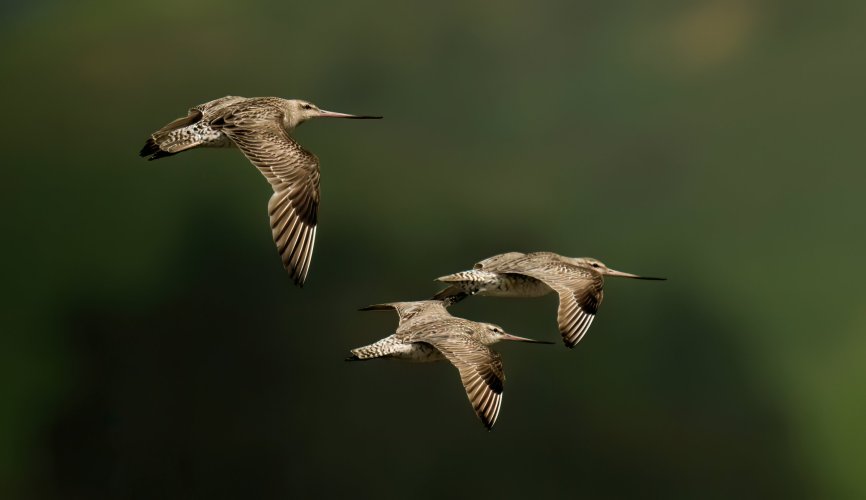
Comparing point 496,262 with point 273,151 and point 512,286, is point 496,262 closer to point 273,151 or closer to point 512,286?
point 512,286

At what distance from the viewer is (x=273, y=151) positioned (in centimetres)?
666

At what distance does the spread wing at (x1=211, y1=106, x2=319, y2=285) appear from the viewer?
247 inches

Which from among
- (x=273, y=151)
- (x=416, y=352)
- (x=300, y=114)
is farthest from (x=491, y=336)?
(x=273, y=151)

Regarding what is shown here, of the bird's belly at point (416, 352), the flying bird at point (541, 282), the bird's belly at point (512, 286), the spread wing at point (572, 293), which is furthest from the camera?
the bird's belly at point (512, 286)

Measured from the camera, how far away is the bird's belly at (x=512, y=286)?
7.84 meters

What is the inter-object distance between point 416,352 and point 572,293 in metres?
1.15

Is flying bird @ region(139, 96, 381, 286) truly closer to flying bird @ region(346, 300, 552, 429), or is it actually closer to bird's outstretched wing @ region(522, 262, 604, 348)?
flying bird @ region(346, 300, 552, 429)

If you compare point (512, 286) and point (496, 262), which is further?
point (496, 262)

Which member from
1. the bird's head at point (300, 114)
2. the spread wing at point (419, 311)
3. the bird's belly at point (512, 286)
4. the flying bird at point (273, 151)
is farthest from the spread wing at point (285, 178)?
the bird's belly at point (512, 286)

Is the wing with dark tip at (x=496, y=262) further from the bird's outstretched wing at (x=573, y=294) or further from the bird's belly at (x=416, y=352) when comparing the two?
the bird's belly at (x=416, y=352)

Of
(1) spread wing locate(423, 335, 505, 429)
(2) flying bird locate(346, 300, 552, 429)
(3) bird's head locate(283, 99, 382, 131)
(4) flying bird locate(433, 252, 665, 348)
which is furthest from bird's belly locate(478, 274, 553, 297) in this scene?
(3) bird's head locate(283, 99, 382, 131)

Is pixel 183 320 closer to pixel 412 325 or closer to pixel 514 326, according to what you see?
pixel 514 326

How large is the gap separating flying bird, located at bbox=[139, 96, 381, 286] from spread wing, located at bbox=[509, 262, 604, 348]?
1.75m

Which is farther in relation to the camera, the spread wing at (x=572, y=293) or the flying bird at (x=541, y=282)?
the flying bird at (x=541, y=282)
